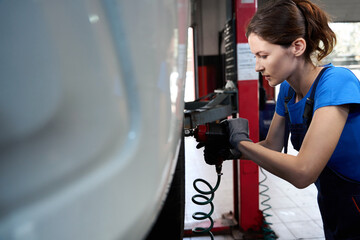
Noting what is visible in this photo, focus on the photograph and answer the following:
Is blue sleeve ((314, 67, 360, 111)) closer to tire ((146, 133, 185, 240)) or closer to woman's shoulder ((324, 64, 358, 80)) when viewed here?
woman's shoulder ((324, 64, 358, 80))

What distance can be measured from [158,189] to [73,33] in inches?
9.5

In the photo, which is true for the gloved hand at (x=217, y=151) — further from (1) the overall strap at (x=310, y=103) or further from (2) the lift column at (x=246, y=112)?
(2) the lift column at (x=246, y=112)

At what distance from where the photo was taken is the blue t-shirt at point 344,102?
93 centimetres

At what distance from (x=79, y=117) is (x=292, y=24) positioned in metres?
0.90

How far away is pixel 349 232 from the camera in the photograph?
110 cm

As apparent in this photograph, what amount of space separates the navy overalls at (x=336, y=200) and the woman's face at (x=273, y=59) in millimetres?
112

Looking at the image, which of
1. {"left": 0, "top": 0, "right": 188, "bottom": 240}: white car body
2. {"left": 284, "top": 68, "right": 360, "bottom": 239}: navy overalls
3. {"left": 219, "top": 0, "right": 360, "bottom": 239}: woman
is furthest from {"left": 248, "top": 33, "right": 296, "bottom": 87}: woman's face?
{"left": 0, "top": 0, "right": 188, "bottom": 240}: white car body

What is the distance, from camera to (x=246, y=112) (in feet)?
7.20

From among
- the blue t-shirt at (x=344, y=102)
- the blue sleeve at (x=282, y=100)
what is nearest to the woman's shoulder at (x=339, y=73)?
the blue t-shirt at (x=344, y=102)

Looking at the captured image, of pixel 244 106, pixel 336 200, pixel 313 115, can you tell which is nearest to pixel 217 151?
pixel 313 115

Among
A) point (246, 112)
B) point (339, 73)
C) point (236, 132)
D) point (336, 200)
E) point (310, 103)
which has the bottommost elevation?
point (336, 200)

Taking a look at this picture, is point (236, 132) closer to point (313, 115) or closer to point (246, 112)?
point (313, 115)

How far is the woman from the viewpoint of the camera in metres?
0.92

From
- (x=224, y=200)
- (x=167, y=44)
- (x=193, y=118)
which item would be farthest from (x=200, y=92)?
(x=167, y=44)
